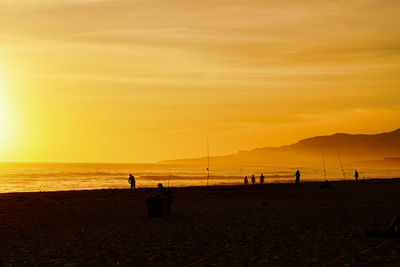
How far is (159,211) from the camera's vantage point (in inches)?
824

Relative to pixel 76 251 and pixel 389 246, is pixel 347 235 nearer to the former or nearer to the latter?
pixel 389 246

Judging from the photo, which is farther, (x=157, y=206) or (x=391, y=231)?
(x=157, y=206)

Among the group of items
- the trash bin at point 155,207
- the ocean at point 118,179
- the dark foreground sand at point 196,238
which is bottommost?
the dark foreground sand at point 196,238

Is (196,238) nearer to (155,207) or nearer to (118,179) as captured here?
(155,207)

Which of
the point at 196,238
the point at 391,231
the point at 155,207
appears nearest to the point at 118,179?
the point at 155,207

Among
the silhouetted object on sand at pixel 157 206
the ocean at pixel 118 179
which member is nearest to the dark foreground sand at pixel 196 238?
the silhouetted object on sand at pixel 157 206

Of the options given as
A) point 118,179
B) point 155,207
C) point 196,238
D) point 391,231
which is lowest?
point 196,238

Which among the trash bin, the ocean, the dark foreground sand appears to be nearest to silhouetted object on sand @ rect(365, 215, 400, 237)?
the dark foreground sand

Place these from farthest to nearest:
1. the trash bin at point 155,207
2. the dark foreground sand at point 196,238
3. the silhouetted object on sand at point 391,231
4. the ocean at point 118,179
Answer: the ocean at point 118,179 → the trash bin at point 155,207 → the silhouetted object on sand at point 391,231 → the dark foreground sand at point 196,238

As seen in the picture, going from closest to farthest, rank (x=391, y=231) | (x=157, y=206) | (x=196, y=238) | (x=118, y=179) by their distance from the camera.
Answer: (x=391, y=231)
(x=196, y=238)
(x=157, y=206)
(x=118, y=179)

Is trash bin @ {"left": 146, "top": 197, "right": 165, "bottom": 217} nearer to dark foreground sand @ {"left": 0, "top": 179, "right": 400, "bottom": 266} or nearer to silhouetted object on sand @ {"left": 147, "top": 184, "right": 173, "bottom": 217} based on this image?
silhouetted object on sand @ {"left": 147, "top": 184, "right": 173, "bottom": 217}

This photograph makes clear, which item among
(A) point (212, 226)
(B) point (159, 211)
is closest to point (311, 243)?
(A) point (212, 226)

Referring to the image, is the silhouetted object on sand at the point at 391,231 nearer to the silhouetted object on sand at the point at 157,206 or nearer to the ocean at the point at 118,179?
the silhouetted object on sand at the point at 157,206

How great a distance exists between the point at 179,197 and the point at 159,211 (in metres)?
12.7
